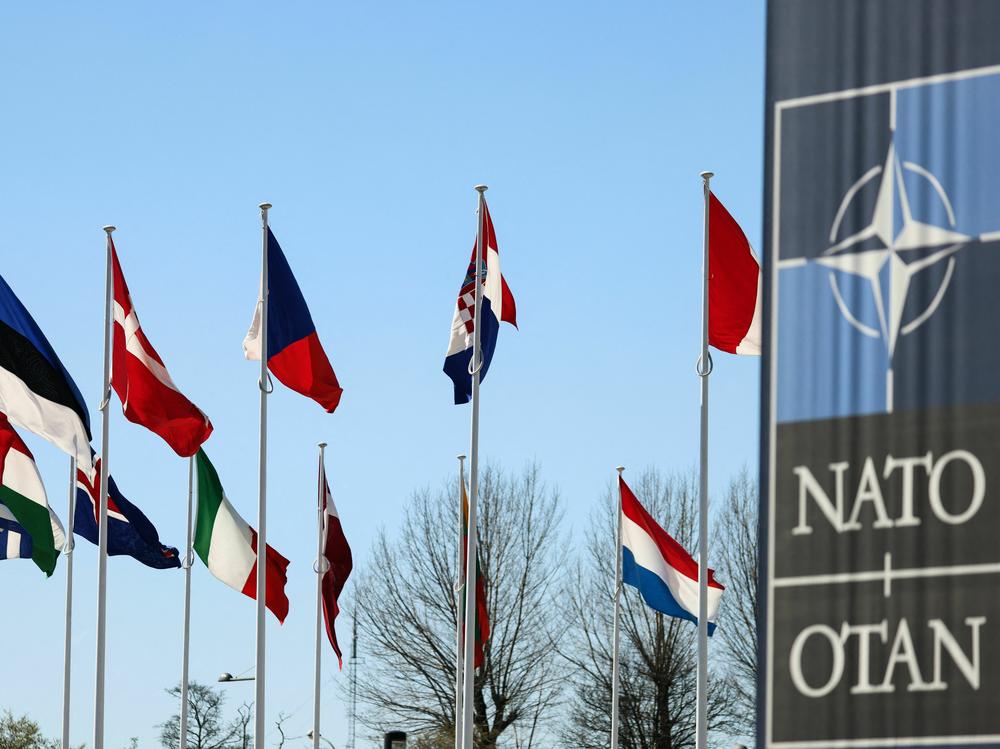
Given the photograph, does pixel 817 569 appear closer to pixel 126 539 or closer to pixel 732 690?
pixel 126 539

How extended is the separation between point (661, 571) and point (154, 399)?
741 centimetres

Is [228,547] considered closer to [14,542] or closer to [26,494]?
[14,542]

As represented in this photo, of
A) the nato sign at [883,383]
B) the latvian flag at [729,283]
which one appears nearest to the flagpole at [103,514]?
the latvian flag at [729,283]

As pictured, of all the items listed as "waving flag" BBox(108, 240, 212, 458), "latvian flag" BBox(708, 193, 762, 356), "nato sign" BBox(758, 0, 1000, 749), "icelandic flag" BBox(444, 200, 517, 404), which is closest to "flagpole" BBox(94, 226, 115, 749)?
"waving flag" BBox(108, 240, 212, 458)

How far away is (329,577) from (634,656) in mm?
19958

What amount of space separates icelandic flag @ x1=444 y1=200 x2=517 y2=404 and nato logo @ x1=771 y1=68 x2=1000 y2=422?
10.8 m

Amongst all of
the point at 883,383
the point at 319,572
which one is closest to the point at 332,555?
the point at 319,572

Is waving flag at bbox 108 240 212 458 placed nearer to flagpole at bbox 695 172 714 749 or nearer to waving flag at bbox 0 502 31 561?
waving flag at bbox 0 502 31 561

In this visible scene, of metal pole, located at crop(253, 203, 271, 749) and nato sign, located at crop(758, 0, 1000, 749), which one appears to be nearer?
nato sign, located at crop(758, 0, 1000, 749)

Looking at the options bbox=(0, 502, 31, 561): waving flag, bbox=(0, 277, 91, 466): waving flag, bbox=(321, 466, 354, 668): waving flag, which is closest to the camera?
bbox=(0, 277, 91, 466): waving flag

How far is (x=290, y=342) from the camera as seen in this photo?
905 inches

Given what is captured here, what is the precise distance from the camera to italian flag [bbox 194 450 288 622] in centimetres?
2567

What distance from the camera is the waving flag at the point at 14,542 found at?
25.1m

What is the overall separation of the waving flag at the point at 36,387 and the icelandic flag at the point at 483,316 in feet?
15.7
